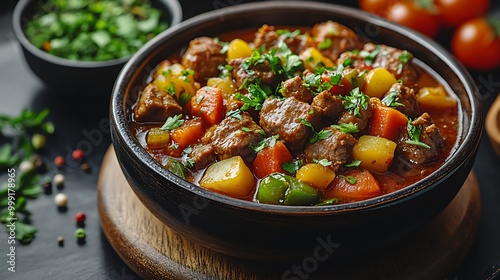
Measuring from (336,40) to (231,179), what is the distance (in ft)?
4.69

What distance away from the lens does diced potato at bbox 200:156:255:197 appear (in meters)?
3.15

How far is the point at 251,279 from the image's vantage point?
3357 mm

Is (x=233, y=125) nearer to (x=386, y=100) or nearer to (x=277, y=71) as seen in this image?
(x=277, y=71)

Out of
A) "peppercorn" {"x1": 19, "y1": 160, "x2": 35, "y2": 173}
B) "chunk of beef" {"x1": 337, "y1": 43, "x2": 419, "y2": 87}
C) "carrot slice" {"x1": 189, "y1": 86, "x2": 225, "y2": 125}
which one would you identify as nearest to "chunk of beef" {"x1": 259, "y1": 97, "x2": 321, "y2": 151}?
"carrot slice" {"x1": 189, "y1": 86, "x2": 225, "y2": 125}

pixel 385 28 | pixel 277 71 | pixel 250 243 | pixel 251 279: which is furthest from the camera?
pixel 385 28

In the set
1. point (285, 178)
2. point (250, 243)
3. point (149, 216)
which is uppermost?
point (285, 178)

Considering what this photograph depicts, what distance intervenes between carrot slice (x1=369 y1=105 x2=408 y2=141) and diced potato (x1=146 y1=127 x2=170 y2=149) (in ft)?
3.68

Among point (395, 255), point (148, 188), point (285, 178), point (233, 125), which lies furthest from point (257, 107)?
point (395, 255)

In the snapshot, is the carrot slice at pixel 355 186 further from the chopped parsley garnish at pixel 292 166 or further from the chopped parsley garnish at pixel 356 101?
the chopped parsley garnish at pixel 356 101

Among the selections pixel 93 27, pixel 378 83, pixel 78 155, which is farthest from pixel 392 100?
pixel 93 27

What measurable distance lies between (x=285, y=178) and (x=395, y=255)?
842 mm

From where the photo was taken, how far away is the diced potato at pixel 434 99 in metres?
3.77

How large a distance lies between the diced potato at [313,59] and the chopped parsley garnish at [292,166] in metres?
0.75

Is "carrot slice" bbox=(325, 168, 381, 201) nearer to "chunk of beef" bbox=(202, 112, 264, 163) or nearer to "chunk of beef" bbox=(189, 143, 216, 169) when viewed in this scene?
"chunk of beef" bbox=(202, 112, 264, 163)
